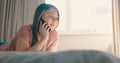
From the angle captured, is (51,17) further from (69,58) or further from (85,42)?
(69,58)

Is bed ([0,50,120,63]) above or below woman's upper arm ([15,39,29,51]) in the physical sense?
above

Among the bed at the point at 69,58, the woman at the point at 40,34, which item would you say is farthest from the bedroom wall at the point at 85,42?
the bed at the point at 69,58

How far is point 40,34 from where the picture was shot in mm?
2014

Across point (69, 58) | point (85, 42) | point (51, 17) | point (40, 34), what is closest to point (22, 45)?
point (40, 34)

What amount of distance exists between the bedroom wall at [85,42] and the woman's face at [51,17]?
2.98 feet

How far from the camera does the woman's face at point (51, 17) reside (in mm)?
2019

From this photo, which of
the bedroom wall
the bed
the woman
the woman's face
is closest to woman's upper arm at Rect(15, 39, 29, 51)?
the woman

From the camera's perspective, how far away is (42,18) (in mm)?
2014

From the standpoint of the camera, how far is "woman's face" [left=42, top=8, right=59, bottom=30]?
2019 mm

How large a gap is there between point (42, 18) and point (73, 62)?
1601 mm

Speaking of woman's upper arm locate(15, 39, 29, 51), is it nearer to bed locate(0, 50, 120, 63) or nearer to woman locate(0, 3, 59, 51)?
woman locate(0, 3, 59, 51)

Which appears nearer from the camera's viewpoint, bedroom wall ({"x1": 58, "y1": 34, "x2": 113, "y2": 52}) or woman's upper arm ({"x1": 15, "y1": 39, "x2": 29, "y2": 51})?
woman's upper arm ({"x1": 15, "y1": 39, "x2": 29, "y2": 51})

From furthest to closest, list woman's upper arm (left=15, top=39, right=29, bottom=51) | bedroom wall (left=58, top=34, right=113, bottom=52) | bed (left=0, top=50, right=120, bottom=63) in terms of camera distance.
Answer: bedroom wall (left=58, top=34, right=113, bottom=52), woman's upper arm (left=15, top=39, right=29, bottom=51), bed (left=0, top=50, right=120, bottom=63)

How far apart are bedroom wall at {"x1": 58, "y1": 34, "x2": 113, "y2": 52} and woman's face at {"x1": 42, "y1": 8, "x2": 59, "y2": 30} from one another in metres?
0.91
